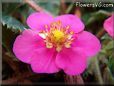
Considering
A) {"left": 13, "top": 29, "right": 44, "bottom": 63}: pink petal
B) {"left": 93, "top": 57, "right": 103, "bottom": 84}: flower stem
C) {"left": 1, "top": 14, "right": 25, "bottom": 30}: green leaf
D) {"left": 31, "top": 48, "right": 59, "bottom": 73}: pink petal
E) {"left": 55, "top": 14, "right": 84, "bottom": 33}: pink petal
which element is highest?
{"left": 55, "top": 14, "right": 84, "bottom": 33}: pink petal

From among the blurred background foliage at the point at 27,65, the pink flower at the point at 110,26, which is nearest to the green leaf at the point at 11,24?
the blurred background foliage at the point at 27,65

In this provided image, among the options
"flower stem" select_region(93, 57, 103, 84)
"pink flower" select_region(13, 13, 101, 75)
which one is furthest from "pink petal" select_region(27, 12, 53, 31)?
"flower stem" select_region(93, 57, 103, 84)

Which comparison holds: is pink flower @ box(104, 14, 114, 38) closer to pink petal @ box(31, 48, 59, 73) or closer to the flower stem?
pink petal @ box(31, 48, 59, 73)

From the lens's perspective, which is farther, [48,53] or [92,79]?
[92,79]

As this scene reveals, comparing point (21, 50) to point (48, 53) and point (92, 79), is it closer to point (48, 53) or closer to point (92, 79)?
point (48, 53)

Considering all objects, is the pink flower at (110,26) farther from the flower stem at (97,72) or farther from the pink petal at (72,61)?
the flower stem at (97,72)

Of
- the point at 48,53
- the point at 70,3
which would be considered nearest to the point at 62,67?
the point at 48,53

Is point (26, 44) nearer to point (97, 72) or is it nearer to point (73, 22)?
point (73, 22)
